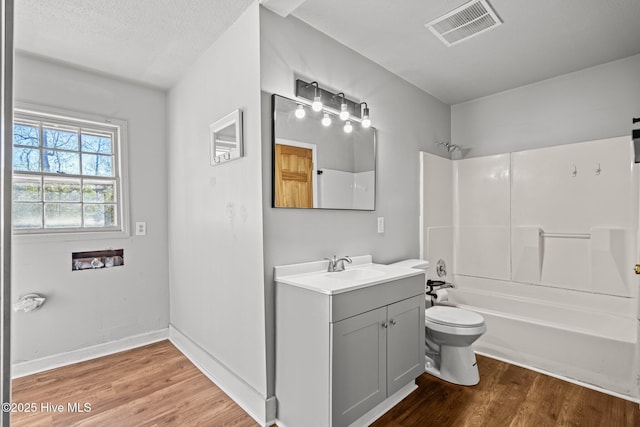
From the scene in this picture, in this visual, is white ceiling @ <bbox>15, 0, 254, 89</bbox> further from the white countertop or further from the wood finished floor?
the wood finished floor

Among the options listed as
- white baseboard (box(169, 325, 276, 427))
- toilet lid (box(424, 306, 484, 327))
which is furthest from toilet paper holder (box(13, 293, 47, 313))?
toilet lid (box(424, 306, 484, 327))

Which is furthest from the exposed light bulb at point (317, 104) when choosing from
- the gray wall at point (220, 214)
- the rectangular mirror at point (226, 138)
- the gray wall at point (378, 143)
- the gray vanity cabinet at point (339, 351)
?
the gray vanity cabinet at point (339, 351)

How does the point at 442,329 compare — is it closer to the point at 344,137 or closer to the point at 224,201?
the point at 344,137

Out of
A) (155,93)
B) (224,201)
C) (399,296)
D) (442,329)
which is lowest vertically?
(442,329)

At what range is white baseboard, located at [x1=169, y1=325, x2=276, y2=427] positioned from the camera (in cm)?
191

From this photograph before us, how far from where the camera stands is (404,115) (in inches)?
118

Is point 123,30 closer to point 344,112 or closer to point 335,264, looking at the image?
point 344,112

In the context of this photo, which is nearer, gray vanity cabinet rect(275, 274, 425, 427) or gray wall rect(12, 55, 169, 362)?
gray vanity cabinet rect(275, 274, 425, 427)

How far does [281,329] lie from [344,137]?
56.3 inches

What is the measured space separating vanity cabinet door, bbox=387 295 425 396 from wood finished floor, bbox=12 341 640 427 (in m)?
0.20

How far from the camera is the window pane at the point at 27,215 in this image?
2.48 metres

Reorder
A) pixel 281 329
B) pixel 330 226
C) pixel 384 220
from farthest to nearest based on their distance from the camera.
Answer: pixel 384 220 < pixel 330 226 < pixel 281 329

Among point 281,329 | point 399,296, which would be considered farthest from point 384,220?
point 281,329

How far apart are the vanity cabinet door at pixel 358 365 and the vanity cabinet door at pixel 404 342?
2.6 inches
